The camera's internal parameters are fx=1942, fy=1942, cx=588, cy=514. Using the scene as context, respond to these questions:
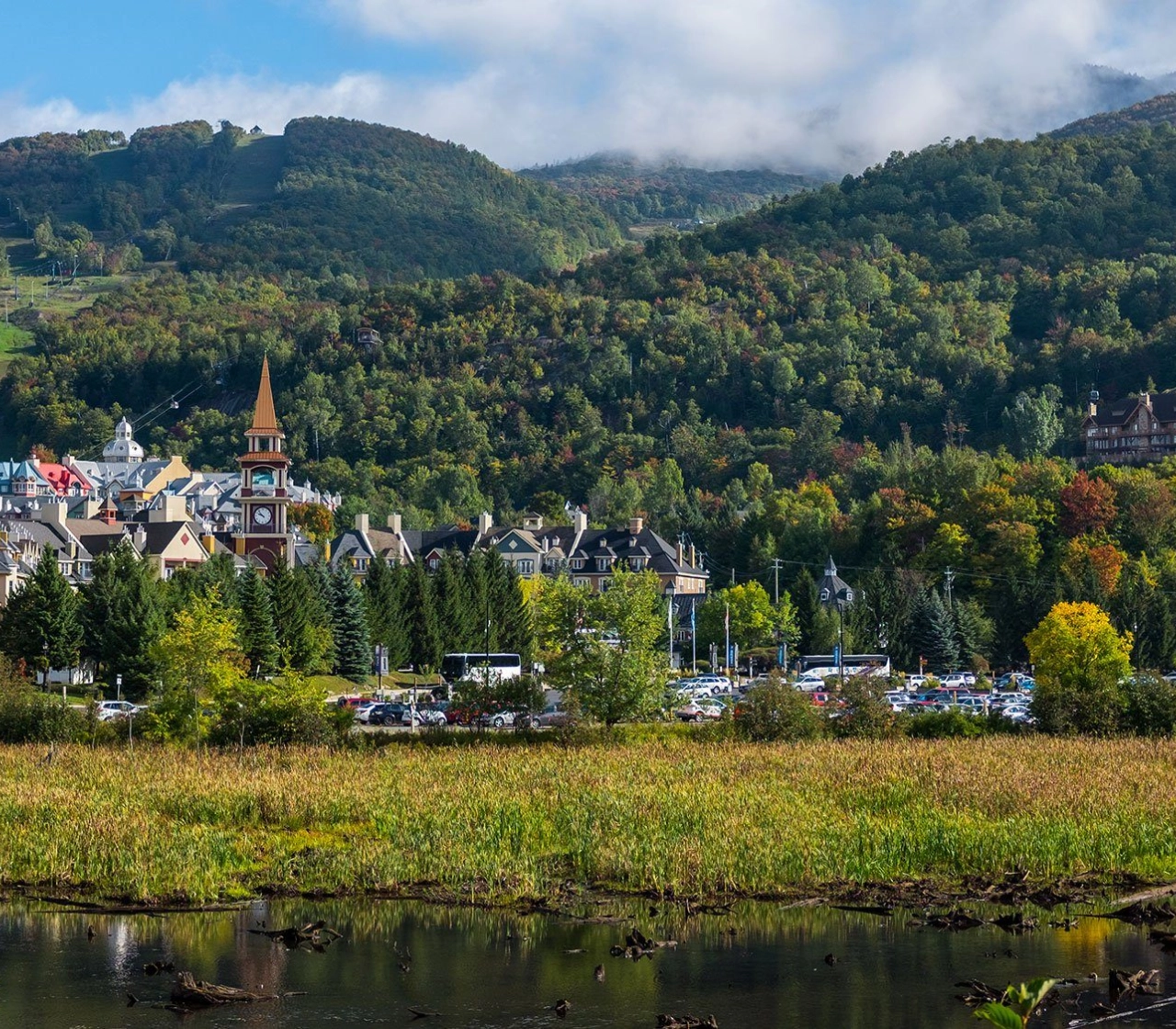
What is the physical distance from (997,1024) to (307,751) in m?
47.2

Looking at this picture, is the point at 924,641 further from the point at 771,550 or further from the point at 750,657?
the point at 771,550

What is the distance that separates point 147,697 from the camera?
90438mm

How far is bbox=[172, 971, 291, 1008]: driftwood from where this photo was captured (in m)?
32.8

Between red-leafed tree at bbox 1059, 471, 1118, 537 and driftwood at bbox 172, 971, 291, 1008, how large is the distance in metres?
125

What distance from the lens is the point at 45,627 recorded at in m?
98.2

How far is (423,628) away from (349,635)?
357 inches

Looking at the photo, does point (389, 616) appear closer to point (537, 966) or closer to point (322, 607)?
point (322, 607)

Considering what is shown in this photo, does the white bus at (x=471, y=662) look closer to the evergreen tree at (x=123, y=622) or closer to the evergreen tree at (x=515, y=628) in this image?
the evergreen tree at (x=515, y=628)

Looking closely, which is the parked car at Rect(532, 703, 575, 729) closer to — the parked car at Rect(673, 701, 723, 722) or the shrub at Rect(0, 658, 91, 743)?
the parked car at Rect(673, 701, 723, 722)

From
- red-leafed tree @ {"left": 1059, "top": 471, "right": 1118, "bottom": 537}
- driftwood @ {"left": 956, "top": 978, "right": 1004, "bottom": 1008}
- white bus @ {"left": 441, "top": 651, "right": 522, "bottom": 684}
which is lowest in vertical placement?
driftwood @ {"left": 956, "top": 978, "right": 1004, "bottom": 1008}

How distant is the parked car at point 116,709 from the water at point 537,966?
1483 inches

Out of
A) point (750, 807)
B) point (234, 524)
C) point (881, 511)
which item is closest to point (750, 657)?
point (881, 511)

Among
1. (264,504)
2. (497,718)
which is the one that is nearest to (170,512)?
(264,504)

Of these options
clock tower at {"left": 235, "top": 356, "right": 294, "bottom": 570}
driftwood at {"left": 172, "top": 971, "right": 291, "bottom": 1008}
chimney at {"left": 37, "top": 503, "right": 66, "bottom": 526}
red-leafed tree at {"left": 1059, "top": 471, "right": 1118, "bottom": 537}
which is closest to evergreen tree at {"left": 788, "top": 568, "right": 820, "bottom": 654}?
red-leafed tree at {"left": 1059, "top": 471, "right": 1118, "bottom": 537}
